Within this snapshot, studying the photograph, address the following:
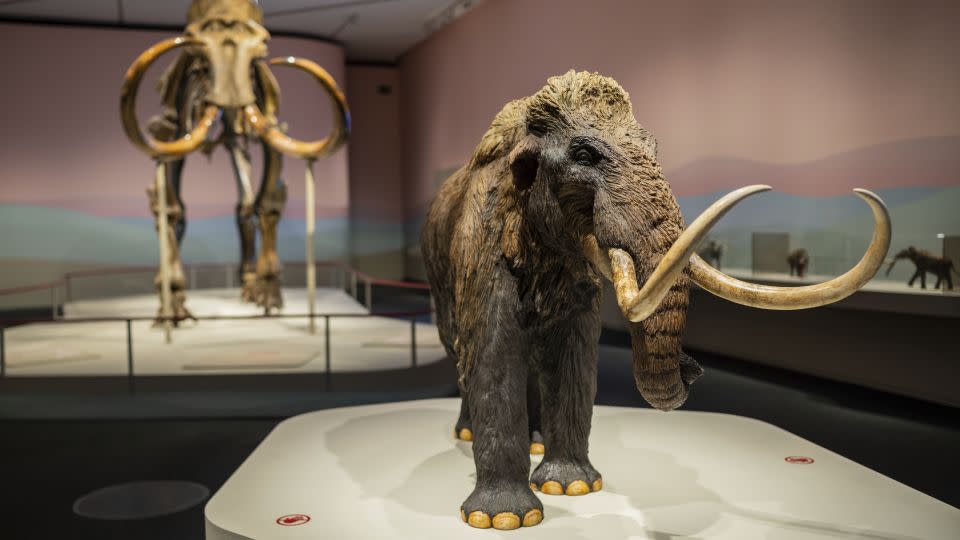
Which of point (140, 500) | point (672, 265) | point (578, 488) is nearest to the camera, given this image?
point (672, 265)

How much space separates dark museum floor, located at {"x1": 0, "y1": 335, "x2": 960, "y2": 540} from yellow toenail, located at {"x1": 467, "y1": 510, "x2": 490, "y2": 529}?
56.7 inches

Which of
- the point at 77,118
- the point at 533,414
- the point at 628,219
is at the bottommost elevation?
the point at 533,414

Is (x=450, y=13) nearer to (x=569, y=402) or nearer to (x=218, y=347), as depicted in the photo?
(x=218, y=347)

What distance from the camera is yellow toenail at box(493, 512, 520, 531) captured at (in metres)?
2.54

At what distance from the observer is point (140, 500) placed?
3.79m

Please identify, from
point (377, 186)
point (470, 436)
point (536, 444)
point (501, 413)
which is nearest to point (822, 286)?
point (501, 413)

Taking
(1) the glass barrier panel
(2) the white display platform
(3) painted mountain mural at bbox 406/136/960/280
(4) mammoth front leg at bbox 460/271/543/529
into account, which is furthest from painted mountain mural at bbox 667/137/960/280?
(1) the glass barrier panel

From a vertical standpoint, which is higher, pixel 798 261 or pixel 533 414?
pixel 798 261

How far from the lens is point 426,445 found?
3.55 m

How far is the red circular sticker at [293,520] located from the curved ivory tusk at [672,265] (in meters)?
1.27

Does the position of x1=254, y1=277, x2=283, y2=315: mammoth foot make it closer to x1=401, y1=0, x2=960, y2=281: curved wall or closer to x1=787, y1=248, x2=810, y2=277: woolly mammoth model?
x1=401, y1=0, x2=960, y2=281: curved wall

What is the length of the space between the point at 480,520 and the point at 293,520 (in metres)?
0.58

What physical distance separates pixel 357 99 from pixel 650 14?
6.91 m

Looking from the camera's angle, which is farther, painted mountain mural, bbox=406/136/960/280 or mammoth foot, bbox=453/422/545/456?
painted mountain mural, bbox=406/136/960/280
